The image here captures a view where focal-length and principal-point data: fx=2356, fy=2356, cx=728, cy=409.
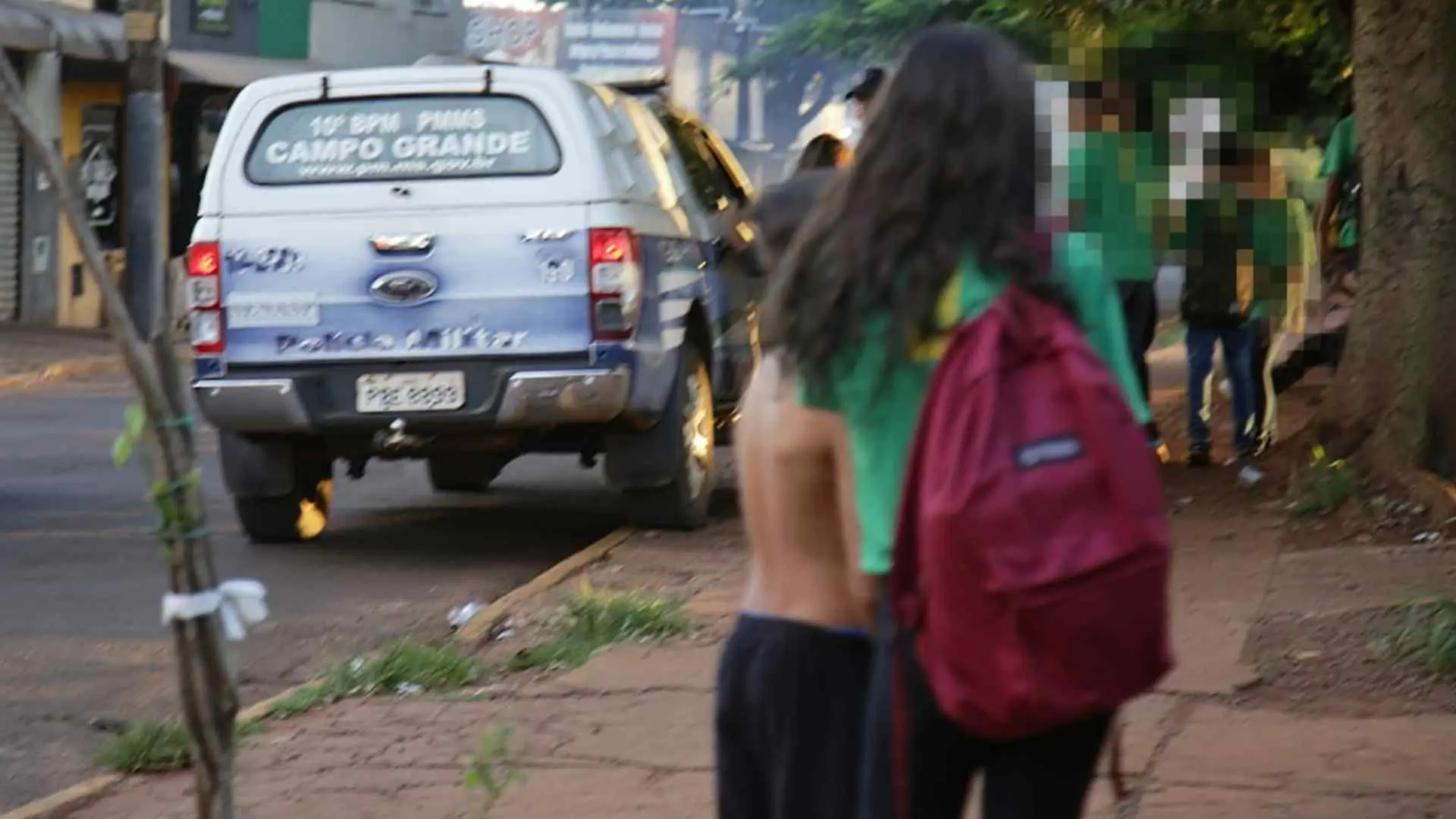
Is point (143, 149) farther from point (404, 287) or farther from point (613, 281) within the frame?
point (613, 281)

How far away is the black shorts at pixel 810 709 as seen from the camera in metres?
3.36

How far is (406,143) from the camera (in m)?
9.76

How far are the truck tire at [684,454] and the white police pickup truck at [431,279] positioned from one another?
26 millimetres

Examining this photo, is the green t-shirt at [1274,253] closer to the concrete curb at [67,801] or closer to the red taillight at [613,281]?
the red taillight at [613,281]

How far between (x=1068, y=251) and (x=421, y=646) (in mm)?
4421

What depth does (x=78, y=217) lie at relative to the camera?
355cm

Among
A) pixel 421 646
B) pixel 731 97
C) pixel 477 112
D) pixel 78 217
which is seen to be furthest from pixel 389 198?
pixel 731 97

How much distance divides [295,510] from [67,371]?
11.5m

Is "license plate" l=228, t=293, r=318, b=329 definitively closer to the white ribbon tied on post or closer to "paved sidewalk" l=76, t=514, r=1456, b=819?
"paved sidewalk" l=76, t=514, r=1456, b=819

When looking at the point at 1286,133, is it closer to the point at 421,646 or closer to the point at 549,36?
the point at 421,646

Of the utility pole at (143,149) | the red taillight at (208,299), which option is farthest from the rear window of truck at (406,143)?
the utility pole at (143,149)

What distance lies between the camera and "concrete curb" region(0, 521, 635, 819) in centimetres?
571

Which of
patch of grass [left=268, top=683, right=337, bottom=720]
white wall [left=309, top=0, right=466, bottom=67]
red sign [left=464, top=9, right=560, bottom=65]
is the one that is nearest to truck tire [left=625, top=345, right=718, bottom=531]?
patch of grass [left=268, top=683, right=337, bottom=720]

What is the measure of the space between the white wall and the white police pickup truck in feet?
76.0
